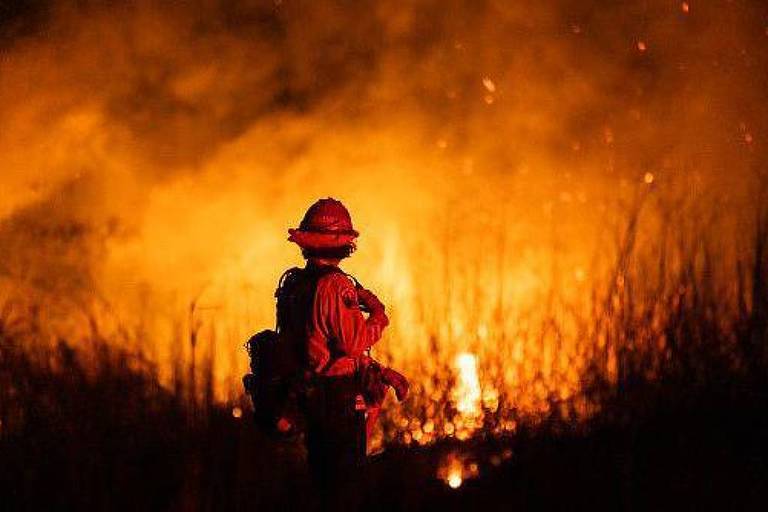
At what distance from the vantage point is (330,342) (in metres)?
4.10

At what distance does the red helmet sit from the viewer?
4.12 meters

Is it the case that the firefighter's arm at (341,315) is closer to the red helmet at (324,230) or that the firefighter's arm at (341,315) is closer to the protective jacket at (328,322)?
the protective jacket at (328,322)

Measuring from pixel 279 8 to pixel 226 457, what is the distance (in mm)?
4669

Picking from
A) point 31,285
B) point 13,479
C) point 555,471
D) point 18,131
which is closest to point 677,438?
point 555,471

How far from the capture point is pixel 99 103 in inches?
332

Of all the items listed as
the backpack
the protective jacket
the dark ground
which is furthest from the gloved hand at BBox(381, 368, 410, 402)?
the dark ground

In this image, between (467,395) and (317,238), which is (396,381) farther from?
(467,395)

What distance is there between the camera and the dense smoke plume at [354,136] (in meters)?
8.19

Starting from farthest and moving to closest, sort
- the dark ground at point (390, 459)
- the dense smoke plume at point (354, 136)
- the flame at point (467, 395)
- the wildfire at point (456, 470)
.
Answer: the dense smoke plume at point (354, 136) → the flame at point (467, 395) → the wildfire at point (456, 470) → the dark ground at point (390, 459)

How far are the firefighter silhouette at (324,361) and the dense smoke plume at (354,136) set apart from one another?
3602 millimetres

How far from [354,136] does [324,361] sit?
4.56 m

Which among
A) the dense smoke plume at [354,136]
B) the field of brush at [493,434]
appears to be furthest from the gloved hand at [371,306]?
Result: the dense smoke plume at [354,136]

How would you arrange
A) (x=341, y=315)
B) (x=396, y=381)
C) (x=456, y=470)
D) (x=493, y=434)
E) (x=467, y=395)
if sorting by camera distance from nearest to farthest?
(x=341, y=315) < (x=396, y=381) < (x=456, y=470) < (x=493, y=434) < (x=467, y=395)

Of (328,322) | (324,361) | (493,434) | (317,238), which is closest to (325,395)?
(324,361)
